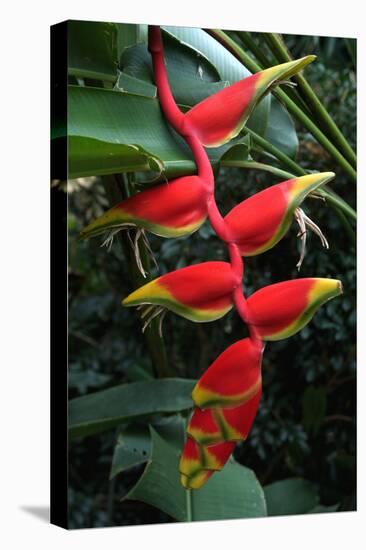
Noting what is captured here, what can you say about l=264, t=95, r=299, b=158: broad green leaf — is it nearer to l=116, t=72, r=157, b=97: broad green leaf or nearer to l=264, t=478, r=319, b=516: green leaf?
l=116, t=72, r=157, b=97: broad green leaf

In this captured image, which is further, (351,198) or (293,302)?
(351,198)

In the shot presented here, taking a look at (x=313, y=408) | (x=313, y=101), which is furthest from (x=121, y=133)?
(x=313, y=408)

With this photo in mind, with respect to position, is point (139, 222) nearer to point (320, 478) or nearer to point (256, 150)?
point (256, 150)

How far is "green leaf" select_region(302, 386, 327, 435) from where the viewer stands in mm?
2842

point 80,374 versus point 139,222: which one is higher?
point 139,222

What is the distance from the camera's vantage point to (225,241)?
2309 mm

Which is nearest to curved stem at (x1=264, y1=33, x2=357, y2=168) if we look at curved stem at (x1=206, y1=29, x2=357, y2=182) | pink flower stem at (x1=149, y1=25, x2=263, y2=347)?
curved stem at (x1=206, y1=29, x2=357, y2=182)

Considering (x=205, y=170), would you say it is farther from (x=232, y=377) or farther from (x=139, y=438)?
(x=139, y=438)

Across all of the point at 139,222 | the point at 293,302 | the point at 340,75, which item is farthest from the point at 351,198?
the point at 139,222

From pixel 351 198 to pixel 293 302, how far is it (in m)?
0.57

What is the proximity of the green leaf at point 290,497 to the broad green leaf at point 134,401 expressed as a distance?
316 mm

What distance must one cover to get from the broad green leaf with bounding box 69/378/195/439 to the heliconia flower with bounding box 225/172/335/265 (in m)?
0.40

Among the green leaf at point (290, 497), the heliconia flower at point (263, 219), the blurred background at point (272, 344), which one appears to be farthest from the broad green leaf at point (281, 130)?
the green leaf at point (290, 497)

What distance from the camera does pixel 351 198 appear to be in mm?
2822
